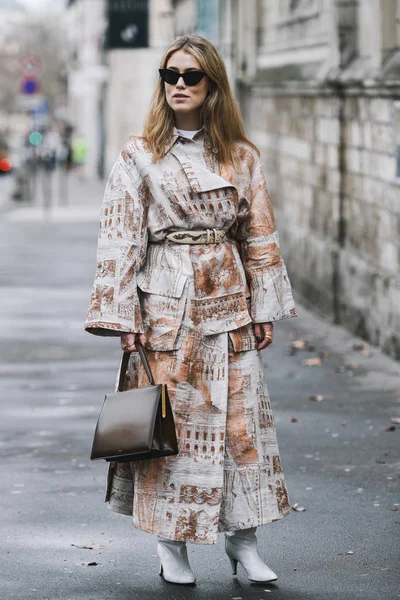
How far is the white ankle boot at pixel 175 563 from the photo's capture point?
5.02 meters

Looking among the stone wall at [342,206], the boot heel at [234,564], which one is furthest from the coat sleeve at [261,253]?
the stone wall at [342,206]

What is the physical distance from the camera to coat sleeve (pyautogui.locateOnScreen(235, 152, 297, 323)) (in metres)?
5.00

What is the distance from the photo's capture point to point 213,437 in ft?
15.9

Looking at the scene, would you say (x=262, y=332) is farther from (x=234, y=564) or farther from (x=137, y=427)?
(x=234, y=564)

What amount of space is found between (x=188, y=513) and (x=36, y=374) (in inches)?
215

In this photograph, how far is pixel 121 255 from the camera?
16.0 ft

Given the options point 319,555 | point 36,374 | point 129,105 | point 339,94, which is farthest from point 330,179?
point 129,105

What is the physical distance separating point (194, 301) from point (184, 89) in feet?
2.38

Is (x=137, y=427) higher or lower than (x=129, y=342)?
lower

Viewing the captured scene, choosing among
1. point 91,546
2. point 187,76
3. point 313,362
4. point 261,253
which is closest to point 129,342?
point 261,253

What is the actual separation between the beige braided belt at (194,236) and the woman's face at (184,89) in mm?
419

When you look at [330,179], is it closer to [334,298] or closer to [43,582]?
[334,298]

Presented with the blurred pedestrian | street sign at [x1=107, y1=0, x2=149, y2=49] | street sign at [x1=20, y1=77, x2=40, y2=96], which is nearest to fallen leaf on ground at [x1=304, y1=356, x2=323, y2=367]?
street sign at [x1=20, y1=77, x2=40, y2=96]

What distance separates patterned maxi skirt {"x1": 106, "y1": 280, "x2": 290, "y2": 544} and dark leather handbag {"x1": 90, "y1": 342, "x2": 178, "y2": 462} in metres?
0.12
